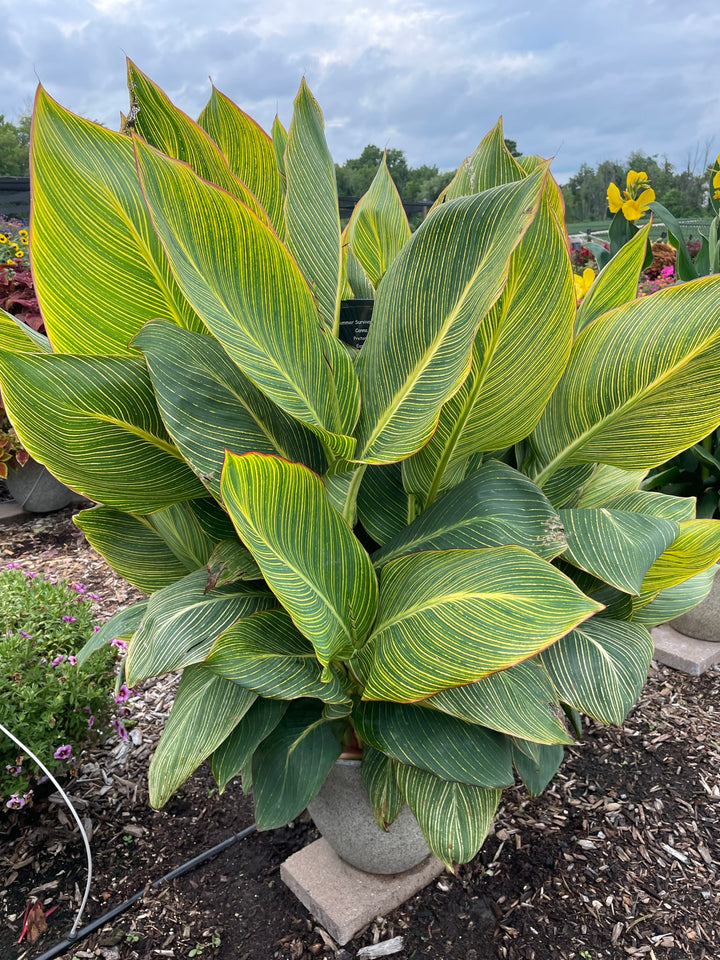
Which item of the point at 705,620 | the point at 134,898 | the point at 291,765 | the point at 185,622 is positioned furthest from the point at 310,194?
the point at 705,620

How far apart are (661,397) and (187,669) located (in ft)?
2.52

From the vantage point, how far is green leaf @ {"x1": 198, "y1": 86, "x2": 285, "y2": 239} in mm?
968

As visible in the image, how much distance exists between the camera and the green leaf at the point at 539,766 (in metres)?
1.04

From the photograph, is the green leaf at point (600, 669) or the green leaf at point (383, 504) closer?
the green leaf at point (600, 669)

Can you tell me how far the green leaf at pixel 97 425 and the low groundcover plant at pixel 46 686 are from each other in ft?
3.48

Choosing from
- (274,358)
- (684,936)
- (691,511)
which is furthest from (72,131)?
(684,936)

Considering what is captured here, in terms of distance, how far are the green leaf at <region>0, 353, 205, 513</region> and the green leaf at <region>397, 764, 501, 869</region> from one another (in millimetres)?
562

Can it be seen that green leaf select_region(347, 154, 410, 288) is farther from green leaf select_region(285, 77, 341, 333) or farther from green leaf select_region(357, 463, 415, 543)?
green leaf select_region(357, 463, 415, 543)

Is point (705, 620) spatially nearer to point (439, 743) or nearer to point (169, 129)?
point (439, 743)

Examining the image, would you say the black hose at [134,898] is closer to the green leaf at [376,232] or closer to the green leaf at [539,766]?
the green leaf at [539,766]

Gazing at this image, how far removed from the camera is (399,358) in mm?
790

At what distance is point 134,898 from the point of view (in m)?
1.50

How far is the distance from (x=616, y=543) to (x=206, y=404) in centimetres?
56

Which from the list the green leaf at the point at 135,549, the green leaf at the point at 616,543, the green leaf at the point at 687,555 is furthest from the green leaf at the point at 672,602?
the green leaf at the point at 135,549
